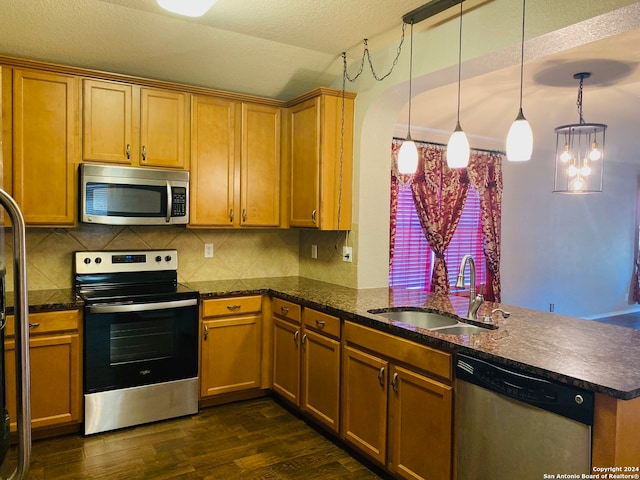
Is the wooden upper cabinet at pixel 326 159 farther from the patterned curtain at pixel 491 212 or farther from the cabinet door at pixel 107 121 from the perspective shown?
the patterned curtain at pixel 491 212

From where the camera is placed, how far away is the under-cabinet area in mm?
3000

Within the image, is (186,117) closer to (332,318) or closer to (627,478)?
(332,318)

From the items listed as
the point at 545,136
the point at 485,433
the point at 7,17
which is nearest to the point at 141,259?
the point at 7,17

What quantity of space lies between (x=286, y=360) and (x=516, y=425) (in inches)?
73.9

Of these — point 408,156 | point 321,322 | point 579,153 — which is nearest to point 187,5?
point 408,156

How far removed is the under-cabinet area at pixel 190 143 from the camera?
3.00 m

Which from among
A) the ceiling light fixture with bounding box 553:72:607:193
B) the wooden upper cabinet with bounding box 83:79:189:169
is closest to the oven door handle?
the wooden upper cabinet with bounding box 83:79:189:169

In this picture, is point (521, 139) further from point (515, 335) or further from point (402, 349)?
point (402, 349)

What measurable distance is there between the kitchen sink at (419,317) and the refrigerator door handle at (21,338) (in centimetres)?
191

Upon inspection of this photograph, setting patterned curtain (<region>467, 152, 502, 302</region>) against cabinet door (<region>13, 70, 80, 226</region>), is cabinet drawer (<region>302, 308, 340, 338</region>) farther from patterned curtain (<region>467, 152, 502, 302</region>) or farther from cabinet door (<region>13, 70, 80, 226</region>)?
patterned curtain (<region>467, 152, 502, 302</region>)

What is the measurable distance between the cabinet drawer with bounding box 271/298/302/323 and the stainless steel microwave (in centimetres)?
87

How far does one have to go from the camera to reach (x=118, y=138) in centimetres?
324

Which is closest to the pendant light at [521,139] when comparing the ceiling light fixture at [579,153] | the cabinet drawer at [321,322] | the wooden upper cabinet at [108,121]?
the cabinet drawer at [321,322]

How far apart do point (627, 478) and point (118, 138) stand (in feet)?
10.6
